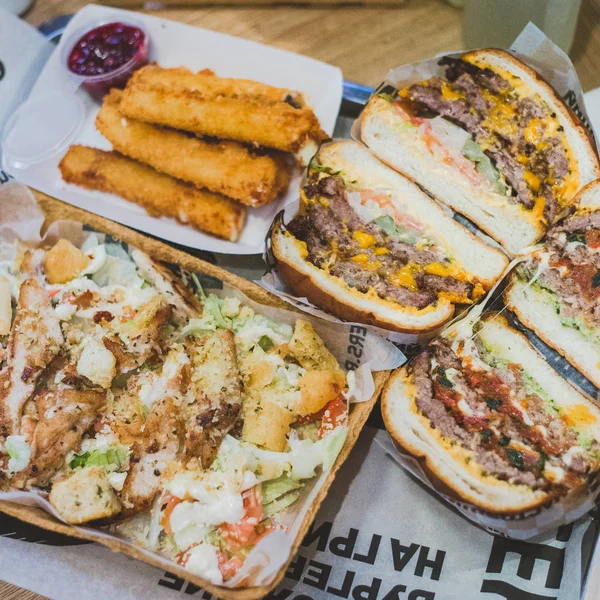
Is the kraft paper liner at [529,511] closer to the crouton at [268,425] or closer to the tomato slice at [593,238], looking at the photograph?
the tomato slice at [593,238]

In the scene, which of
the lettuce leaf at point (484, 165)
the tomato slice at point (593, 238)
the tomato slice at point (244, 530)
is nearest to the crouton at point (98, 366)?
the tomato slice at point (244, 530)

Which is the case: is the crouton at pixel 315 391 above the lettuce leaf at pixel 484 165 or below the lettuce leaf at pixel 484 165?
below

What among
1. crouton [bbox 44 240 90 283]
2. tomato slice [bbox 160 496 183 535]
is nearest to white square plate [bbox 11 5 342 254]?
crouton [bbox 44 240 90 283]

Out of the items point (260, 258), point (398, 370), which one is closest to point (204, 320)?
point (260, 258)

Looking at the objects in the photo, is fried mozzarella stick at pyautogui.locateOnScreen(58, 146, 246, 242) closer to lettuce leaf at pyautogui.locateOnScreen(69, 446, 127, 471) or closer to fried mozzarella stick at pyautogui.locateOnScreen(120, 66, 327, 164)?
fried mozzarella stick at pyautogui.locateOnScreen(120, 66, 327, 164)

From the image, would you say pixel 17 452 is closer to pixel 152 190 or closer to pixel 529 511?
pixel 152 190

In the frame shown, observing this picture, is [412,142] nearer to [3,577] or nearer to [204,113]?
[204,113]
